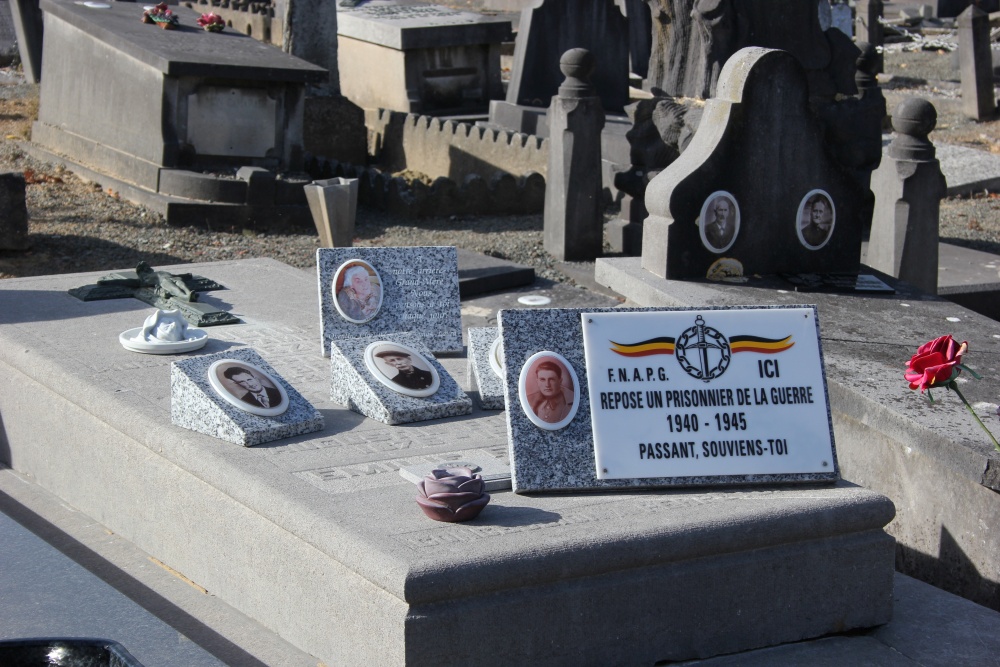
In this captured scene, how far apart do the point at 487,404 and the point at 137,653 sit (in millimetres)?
1458

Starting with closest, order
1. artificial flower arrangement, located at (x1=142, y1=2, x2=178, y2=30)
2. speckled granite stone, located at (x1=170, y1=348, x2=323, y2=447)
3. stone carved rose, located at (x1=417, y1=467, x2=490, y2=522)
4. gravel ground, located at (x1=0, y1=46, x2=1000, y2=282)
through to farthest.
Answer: stone carved rose, located at (x1=417, y1=467, x2=490, y2=522) < speckled granite stone, located at (x1=170, y1=348, x2=323, y2=447) < gravel ground, located at (x1=0, y1=46, x2=1000, y2=282) < artificial flower arrangement, located at (x1=142, y1=2, x2=178, y2=30)

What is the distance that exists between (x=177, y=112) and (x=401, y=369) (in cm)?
709

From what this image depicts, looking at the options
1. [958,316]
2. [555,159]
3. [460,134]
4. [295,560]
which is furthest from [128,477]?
[460,134]

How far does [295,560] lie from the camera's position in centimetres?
294

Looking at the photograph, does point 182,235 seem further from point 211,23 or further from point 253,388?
point 253,388

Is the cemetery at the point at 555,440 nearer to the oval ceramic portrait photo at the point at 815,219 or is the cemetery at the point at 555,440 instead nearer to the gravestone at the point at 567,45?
the oval ceramic portrait photo at the point at 815,219

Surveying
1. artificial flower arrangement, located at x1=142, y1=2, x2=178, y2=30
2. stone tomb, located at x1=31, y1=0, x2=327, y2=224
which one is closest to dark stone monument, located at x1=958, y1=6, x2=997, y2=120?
stone tomb, located at x1=31, y1=0, x2=327, y2=224

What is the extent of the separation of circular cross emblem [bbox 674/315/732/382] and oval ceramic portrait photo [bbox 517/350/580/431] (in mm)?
302

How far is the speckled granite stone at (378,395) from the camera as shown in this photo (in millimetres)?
3615

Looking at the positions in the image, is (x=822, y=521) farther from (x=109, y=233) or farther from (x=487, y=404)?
(x=109, y=233)

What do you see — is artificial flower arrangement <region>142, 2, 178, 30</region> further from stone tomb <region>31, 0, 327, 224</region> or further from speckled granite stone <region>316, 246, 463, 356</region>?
speckled granite stone <region>316, 246, 463, 356</region>

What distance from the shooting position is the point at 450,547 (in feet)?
8.79

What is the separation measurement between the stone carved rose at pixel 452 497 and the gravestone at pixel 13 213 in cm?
621

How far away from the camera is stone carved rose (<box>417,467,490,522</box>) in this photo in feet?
9.20
